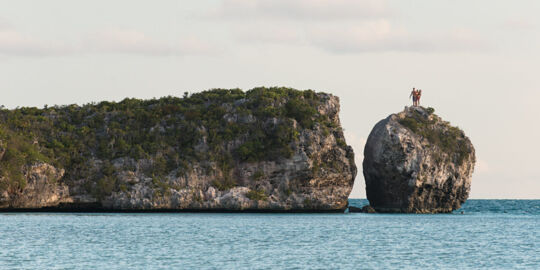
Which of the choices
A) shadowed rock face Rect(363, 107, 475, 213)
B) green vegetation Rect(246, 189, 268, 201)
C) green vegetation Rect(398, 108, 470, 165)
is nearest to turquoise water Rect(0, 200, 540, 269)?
green vegetation Rect(246, 189, 268, 201)

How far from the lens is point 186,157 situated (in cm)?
9594

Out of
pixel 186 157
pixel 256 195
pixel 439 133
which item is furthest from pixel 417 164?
pixel 186 157

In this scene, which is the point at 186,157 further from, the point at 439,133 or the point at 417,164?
the point at 439,133

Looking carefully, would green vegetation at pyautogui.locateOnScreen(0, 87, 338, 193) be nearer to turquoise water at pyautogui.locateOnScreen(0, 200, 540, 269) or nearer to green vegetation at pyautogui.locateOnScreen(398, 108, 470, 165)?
green vegetation at pyautogui.locateOnScreen(398, 108, 470, 165)

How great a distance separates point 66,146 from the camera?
95750mm

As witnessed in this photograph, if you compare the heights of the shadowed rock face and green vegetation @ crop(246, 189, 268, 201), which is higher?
the shadowed rock face

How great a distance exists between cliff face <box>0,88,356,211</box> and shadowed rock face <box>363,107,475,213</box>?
15.1 ft

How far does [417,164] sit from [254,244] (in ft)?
157

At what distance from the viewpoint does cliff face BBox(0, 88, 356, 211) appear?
90.8 metres

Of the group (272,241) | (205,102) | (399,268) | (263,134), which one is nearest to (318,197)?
(263,134)

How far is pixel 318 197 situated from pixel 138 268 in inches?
2191

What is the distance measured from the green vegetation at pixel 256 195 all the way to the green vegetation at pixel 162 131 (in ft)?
10.6

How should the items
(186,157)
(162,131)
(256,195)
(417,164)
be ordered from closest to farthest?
(256,195)
(186,157)
(417,164)
(162,131)

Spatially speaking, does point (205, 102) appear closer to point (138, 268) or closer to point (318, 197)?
point (318, 197)
